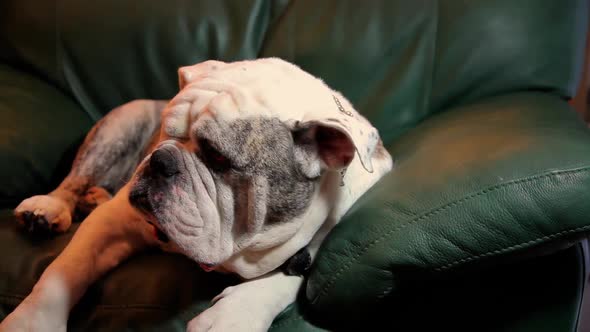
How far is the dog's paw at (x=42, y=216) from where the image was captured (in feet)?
3.95

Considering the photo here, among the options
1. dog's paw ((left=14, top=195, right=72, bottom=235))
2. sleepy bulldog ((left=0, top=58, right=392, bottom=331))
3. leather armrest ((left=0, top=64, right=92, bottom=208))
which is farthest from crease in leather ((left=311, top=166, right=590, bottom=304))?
leather armrest ((left=0, top=64, right=92, bottom=208))

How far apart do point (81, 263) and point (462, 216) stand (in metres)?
0.73

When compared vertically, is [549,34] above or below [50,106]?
above

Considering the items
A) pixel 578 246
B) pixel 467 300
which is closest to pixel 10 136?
pixel 467 300

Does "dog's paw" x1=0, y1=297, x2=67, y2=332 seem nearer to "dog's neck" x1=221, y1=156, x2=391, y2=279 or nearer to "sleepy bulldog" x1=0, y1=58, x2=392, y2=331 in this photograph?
"sleepy bulldog" x1=0, y1=58, x2=392, y2=331

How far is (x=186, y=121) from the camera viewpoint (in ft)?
3.04

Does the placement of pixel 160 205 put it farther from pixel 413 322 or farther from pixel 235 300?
pixel 413 322

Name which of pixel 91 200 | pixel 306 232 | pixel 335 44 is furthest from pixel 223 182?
pixel 335 44

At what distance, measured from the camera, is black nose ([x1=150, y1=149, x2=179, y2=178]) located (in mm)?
880

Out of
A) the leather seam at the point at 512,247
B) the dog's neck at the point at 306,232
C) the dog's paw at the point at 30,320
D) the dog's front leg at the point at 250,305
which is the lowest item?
the dog's paw at the point at 30,320

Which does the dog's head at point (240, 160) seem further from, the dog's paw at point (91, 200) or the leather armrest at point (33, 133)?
the leather armrest at point (33, 133)

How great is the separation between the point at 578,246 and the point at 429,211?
0.31 metres

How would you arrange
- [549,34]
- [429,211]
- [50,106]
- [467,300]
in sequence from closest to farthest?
[429,211] < [467,300] < [549,34] < [50,106]

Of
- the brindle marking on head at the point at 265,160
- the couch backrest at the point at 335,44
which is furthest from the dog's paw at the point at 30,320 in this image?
the couch backrest at the point at 335,44
